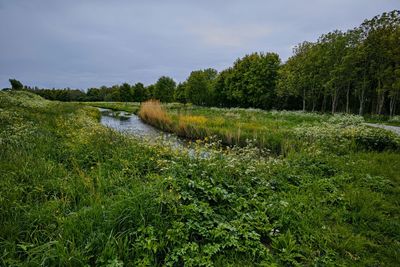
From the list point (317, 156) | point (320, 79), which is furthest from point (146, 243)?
point (320, 79)

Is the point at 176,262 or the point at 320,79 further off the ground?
the point at 320,79

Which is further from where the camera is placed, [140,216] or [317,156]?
[317,156]

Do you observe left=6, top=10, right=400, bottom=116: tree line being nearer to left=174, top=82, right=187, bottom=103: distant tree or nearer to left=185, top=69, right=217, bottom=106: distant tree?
left=185, top=69, right=217, bottom=106: distant tree

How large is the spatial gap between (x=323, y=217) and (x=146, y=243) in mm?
3261

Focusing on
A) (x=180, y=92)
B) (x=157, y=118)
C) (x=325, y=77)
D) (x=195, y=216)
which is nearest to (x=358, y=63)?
(x=325, y=77)

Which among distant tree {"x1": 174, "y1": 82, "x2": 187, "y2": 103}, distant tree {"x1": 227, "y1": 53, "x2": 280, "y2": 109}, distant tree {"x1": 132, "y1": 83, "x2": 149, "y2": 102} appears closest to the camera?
distant tree {"x1": 227, "y1": 53, "x2": 280, "y2": 109}

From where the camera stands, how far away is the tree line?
22.9 meters

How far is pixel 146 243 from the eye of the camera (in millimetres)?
2822

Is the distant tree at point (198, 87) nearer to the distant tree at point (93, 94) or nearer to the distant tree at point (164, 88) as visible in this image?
the distant tree at point (164, 88)

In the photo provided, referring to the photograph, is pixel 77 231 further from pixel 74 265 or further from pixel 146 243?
pixel 146 243

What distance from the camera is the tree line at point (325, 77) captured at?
75.2ft

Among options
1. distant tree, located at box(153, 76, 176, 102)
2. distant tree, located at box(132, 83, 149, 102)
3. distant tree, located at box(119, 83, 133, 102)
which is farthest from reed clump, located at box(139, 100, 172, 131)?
distant tree, located at box(119, 83, 133, 102)

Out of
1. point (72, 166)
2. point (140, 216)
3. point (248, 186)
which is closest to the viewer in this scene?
point (140, 216)

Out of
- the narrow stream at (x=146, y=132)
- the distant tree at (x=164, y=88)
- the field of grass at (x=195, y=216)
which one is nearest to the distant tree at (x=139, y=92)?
the distant tree at (x=164, y=88)
